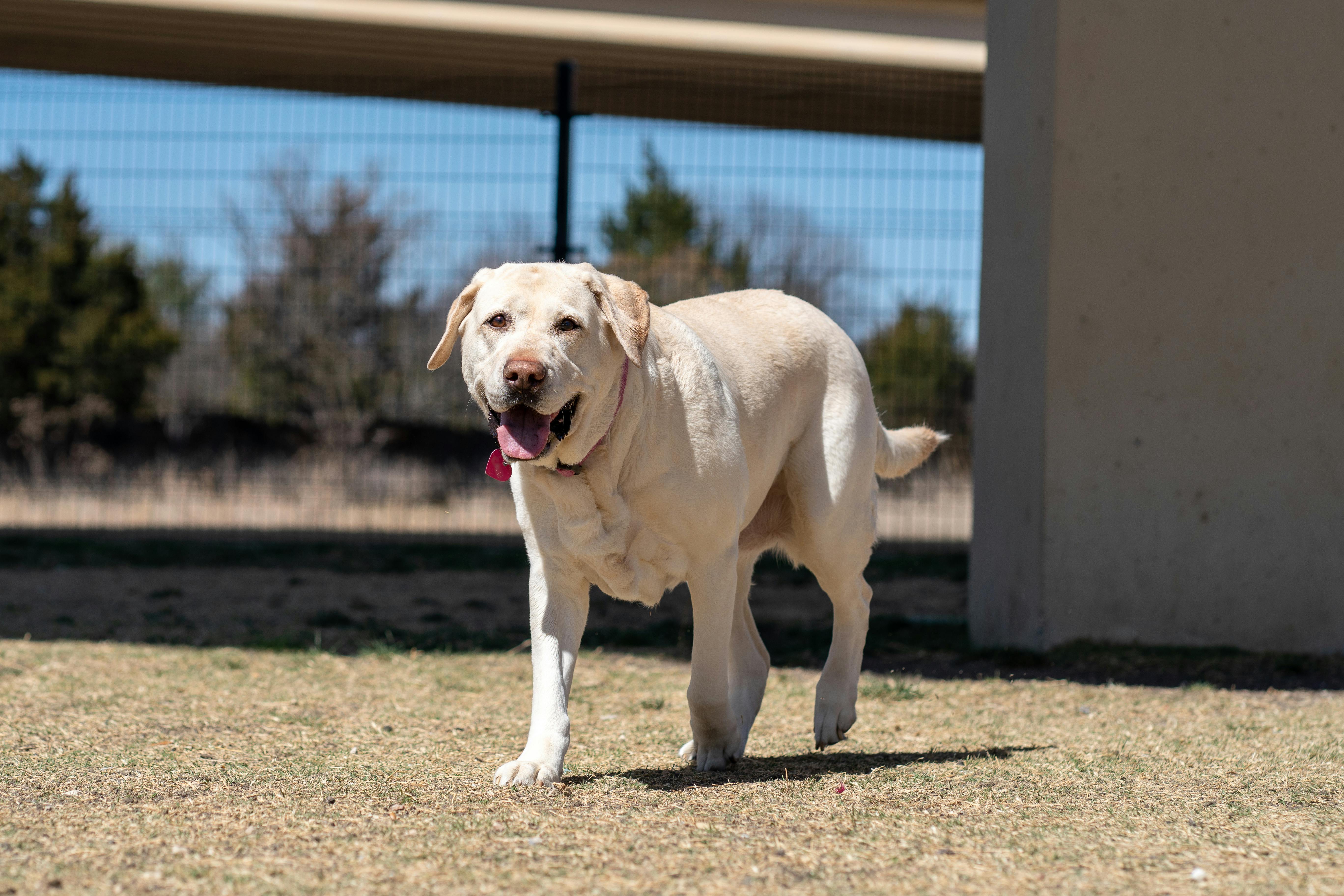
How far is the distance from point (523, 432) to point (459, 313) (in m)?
0.59

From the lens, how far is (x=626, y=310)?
3719 mm

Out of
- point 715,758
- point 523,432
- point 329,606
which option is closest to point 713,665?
point 715,758

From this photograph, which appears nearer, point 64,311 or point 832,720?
point 832,720

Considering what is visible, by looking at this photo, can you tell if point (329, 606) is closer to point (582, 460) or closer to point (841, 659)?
point (841, 659)

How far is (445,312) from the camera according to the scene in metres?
14.0

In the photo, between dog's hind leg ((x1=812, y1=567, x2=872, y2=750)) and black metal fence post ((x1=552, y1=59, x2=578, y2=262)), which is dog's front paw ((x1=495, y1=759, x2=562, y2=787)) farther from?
black metal fence post ((x1=552, y1=59, x2=578, y2=262))

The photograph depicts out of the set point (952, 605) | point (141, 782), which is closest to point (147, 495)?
point (952, 605)

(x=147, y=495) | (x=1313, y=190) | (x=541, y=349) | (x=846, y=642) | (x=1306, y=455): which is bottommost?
(x=147, y=495)

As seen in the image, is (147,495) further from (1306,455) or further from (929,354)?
(1306,455)

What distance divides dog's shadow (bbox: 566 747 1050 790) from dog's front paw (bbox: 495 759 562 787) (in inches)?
6.9

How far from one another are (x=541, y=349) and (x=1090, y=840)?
6.11 feet

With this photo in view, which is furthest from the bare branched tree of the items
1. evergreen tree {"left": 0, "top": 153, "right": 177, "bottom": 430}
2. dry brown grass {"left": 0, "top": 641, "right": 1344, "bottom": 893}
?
dry brown grass {"left": 0, "top": 641, "right": 1344, "bottom": 893}

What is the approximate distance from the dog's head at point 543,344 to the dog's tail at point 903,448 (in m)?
1.66

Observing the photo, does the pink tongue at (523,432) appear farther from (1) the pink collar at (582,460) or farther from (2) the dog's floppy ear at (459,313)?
(2) the dog's floppy ear at (459,313)
